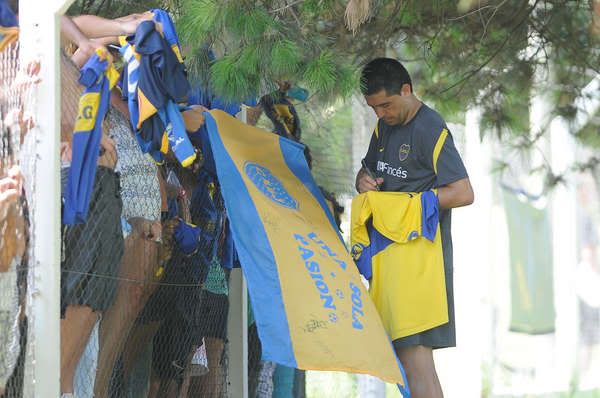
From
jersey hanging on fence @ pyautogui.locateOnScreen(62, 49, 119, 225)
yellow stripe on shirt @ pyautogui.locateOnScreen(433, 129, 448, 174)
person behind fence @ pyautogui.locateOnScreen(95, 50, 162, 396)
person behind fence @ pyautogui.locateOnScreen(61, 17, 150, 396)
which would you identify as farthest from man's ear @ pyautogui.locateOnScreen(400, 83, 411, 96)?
jersey hanging on fence @ pyautogui.locateOnScreen(62, 49, 119, 225)

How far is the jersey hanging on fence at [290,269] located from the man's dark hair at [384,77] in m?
0.54

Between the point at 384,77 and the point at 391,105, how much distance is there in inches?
5.6

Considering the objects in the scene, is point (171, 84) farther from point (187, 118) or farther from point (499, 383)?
point (499, 383)

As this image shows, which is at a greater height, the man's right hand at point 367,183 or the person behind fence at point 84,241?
the man's right hand at point 367,183

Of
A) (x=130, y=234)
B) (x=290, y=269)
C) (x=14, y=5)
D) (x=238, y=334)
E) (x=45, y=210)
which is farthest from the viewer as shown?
(x=238, y=334)

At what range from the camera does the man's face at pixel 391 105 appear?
16.8ft

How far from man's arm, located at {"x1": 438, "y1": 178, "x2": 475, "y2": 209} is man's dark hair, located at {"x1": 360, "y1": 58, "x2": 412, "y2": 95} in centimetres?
55

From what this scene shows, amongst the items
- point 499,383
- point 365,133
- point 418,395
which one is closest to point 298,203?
point 418,395

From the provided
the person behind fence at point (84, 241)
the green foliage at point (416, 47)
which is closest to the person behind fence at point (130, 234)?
the person behind fence at point (84, 241)

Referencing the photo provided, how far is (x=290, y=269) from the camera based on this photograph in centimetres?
461

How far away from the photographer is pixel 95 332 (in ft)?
13.9

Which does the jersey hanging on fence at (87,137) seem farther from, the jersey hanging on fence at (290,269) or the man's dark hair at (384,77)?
the man's dark hair at (384,77)

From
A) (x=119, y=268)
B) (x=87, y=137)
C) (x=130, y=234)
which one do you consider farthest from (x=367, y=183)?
(x=87, y=137)

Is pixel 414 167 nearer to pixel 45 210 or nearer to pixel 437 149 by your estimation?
pixel 437 149
